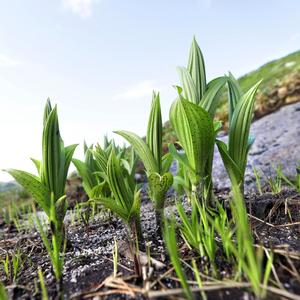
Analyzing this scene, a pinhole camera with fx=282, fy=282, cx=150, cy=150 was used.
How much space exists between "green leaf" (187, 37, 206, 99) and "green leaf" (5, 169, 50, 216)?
924mm

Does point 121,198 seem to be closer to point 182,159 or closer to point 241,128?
point 182,159

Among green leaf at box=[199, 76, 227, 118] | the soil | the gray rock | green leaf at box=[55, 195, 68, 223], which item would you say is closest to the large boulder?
the gray rock

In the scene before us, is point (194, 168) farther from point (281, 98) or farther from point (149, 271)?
point (281, 98)

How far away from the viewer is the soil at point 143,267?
2.77ft

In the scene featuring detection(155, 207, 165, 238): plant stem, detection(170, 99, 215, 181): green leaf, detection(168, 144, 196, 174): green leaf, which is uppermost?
detection(170, 99, 215, 181): green leaf

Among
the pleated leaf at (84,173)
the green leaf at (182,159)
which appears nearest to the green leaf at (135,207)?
the green leaf at (182,159)

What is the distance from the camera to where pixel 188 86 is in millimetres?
1521

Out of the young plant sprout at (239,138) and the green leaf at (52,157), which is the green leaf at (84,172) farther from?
the young plant sprout at (239,138)

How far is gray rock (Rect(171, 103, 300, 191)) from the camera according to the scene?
358cm

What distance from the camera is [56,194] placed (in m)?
1.40

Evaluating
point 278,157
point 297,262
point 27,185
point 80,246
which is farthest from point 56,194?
point 278,157

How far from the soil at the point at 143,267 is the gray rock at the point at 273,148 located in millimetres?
1634

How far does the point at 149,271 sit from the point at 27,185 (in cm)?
74

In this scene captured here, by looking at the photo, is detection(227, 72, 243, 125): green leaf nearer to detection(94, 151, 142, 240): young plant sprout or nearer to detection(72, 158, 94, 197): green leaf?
detection(94, 151, 142, 240): young plant sprout
